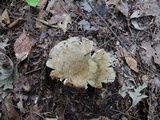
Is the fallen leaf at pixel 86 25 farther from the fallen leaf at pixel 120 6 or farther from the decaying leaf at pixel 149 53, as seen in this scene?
the decaying leaf at pixel 149 53

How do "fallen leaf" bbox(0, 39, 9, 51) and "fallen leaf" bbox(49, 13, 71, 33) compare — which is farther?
"fallen leaf" bbox(49, 13, 71, 33)

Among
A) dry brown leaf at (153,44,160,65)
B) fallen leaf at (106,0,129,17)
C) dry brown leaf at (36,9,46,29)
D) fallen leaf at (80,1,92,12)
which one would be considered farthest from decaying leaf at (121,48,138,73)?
dry brown leaf at (36,9,46,29)

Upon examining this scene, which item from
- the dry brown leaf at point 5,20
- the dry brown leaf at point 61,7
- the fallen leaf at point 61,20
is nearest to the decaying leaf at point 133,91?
the fallen leaf at point 61,20

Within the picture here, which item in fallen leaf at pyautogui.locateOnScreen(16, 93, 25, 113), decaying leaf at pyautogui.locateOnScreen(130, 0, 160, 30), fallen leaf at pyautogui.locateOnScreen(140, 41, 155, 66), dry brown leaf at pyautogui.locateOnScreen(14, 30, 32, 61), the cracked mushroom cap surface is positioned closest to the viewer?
the cracked mushroom cap surface

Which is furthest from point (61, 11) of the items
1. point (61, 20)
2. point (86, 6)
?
point (86, 6)

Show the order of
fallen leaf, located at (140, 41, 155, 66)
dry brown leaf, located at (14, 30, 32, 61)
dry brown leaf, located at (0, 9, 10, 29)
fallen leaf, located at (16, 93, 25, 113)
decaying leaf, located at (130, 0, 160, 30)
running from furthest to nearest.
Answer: decaying leaf, located at (130, 0, 160, 30) < dry brown leaf, located at (0, 9, 10, 29) < fallen leaf, located at (140, 41, 155, 66) < dry brown leaf, located at (14, 30, 32, 61) < fallen leaf, located at (16, 93, 25, 113)

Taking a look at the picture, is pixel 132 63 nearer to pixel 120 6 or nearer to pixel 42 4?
pixel 120 6

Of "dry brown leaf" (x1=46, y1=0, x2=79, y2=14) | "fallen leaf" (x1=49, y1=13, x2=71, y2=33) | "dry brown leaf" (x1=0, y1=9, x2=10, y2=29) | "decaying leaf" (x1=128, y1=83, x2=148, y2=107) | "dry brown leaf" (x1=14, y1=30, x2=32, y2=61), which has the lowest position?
"decaying leaf" (x1=128, y1=83, x2=148, y2=107)

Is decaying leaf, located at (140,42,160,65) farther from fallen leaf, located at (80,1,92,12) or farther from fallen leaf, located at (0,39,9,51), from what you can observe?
fallen leaf, located at (0,39,9,51)
